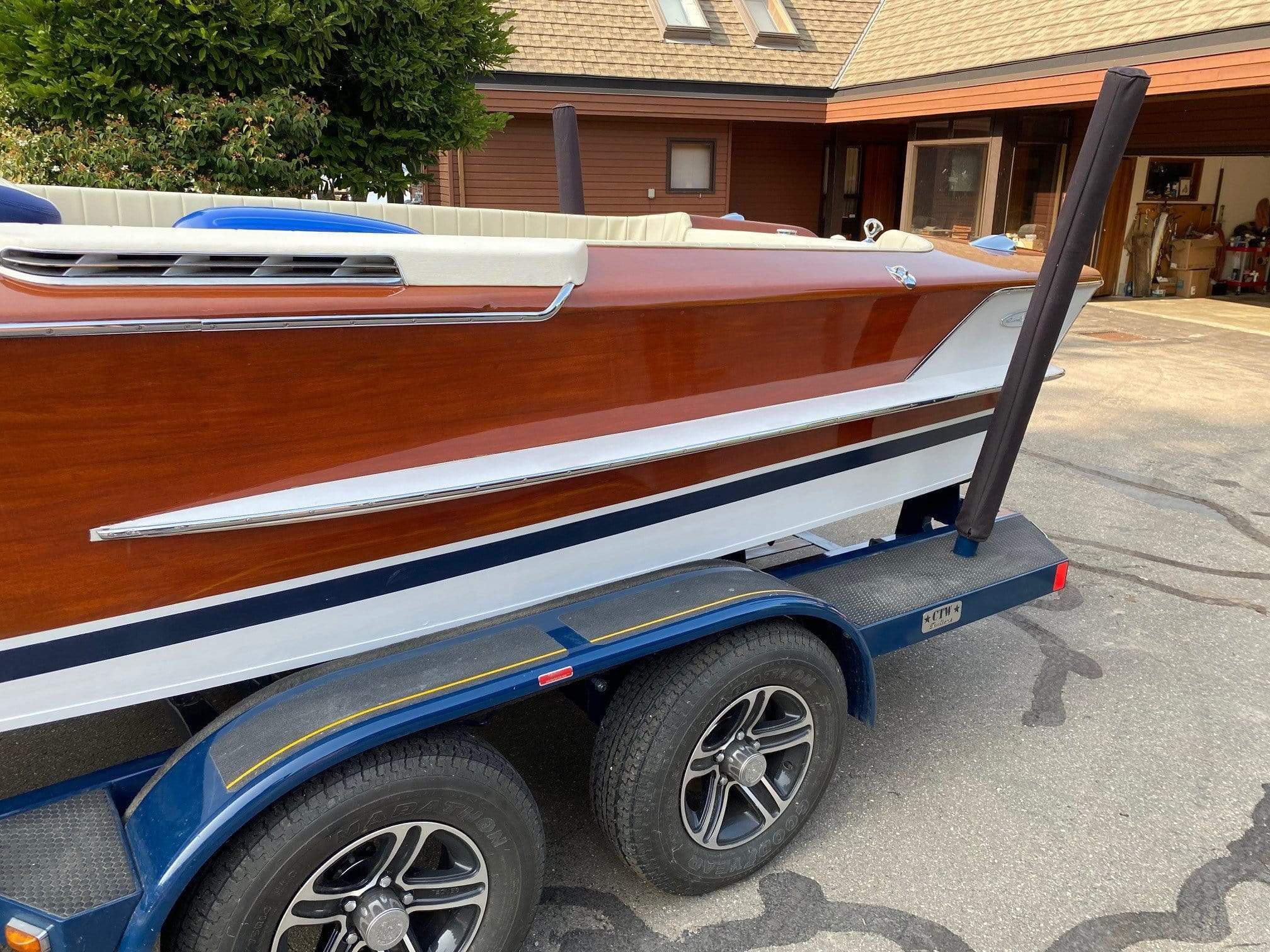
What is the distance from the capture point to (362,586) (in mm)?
1998

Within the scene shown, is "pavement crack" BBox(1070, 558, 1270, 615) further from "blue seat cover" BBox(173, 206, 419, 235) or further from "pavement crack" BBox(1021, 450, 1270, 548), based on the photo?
"blue seat cover" BBox(173, 206, 419, 235)

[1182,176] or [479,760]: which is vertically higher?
[1182,176]

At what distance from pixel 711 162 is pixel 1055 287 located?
12086 millimetres

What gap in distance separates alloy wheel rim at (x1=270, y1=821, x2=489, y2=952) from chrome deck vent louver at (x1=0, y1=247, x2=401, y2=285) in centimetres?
113

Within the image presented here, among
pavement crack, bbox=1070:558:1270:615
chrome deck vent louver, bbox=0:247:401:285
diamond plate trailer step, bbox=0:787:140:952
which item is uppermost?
chrome deck vent louver, bbox=0:247:401:285

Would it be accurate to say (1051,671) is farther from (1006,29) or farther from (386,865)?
(1006,29)

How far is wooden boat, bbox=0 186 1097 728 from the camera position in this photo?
5.28 ft

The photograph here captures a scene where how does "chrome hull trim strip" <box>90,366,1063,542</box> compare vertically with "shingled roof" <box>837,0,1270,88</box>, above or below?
below

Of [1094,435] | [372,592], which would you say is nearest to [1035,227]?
[1094,435]

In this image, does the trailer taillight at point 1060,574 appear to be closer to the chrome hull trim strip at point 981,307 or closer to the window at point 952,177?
the chrome hull trim strip at point 981,307

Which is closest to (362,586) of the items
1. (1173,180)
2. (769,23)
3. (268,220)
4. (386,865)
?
(386,865)

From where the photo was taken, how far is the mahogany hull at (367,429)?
1605mm

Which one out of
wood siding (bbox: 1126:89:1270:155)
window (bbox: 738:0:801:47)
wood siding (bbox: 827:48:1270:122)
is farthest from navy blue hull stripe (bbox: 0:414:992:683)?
window (bbox: 738:0:801:47)

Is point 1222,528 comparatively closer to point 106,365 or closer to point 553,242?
point 553,242
